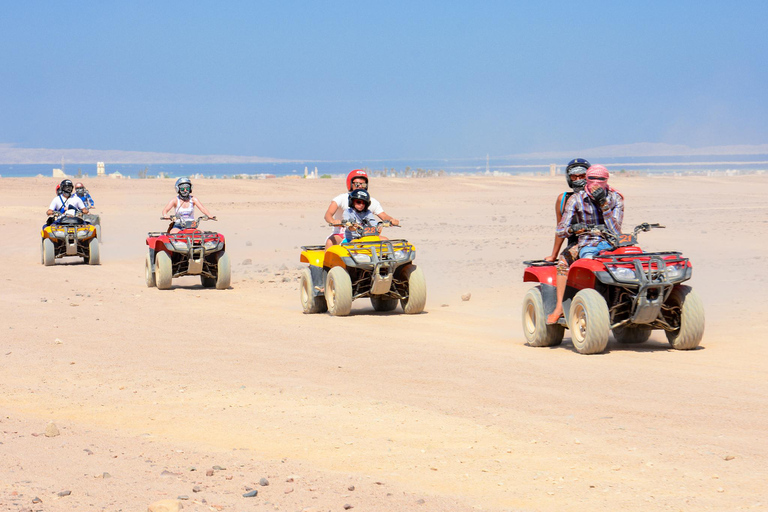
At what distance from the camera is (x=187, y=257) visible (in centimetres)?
1822

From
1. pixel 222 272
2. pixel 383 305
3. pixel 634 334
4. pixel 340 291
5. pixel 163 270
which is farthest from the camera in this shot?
pixel 222 272

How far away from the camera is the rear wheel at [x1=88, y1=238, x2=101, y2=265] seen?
76.4ft

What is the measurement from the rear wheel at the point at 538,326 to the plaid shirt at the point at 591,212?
0.96 metres

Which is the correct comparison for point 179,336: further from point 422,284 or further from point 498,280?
point 498,280

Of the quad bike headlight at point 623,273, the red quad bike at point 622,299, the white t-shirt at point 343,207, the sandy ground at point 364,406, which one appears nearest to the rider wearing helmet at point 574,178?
the red quad bike at point 622,299

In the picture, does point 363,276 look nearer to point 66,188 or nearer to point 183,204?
point 183,204

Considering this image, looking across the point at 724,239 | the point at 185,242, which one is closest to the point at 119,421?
the point at 185,242

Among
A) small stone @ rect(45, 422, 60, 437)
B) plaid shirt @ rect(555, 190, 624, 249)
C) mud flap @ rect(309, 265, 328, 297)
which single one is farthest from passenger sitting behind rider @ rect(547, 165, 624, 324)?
small stone @ rect(45, 422, 60, 437)

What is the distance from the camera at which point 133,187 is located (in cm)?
5594

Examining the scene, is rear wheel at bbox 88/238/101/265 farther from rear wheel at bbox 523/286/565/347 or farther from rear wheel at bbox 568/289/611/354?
rear wheel at bbox 568/289/611/354

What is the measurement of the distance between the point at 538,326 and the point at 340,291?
142 inches

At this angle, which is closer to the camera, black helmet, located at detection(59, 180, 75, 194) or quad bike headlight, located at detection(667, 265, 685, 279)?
quad bike headlight, located at detection(667, 265, 685, 279)

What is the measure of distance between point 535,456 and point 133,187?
51477 mm

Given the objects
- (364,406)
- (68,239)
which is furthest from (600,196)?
(68,239)
